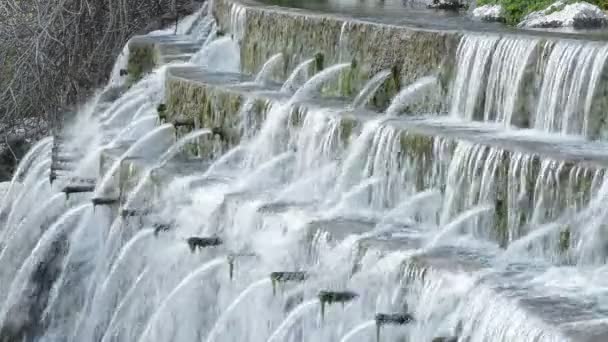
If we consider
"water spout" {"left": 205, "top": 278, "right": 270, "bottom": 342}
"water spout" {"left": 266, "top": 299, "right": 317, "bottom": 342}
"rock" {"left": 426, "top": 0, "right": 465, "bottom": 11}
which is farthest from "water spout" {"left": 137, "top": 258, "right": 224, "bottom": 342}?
"rock" {"left": 426, "top": 0, "right": 465, "bottom": 11}

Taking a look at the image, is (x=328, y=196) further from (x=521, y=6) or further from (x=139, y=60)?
(x=521, y=6)

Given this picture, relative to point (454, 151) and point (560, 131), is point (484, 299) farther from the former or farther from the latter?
point (560, 131)

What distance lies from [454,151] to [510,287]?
259 cm

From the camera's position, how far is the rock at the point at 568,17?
20922 millimetres

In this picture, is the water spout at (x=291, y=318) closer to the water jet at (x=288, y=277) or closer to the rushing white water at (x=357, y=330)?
the water jet at (x=288, y=277)

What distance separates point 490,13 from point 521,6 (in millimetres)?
811

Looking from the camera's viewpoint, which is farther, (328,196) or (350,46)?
(350,46)

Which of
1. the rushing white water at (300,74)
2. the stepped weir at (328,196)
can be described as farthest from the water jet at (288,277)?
the rushing white water at (300,74)

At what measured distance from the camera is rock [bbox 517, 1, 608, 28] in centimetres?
2092

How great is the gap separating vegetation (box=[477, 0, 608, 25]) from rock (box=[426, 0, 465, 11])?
0.83m

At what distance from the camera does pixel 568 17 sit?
2133 centimetres

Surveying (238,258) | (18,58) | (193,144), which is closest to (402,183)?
(238,258)

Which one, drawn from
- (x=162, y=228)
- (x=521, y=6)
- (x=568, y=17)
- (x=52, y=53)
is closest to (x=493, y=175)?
(x=162, y=228)

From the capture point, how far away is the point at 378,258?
37.8 ft
